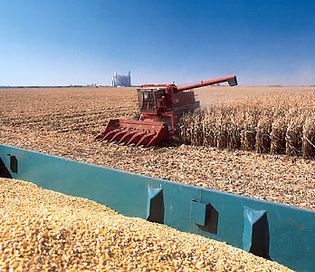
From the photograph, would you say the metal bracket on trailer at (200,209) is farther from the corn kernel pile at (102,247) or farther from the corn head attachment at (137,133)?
the corn head attachment at (137,133)

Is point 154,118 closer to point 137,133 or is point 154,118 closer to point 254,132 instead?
point 137,133

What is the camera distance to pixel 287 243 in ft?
8.29

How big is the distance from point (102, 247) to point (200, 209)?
934mm

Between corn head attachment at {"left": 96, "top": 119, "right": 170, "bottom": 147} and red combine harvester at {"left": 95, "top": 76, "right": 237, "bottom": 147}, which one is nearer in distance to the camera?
corn head attachment at {"left": 96, "top": 119, "right": 170, "bottom": 147}

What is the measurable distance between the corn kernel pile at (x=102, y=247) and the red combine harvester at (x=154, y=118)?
599 cm

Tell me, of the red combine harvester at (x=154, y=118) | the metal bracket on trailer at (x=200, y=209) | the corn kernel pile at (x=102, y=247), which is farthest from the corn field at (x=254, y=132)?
the corn kernel pile at (x=102, y=247)

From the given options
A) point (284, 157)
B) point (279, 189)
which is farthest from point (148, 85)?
point (279, 189)

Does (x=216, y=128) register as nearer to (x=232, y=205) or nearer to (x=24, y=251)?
(x=232, y=205)

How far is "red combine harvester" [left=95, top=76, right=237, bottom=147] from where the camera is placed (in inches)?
344

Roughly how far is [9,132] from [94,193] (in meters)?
8.88

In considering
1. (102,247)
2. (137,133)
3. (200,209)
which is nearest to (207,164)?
(137,133)

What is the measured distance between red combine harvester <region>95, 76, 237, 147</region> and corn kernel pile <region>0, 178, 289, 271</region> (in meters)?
5.99

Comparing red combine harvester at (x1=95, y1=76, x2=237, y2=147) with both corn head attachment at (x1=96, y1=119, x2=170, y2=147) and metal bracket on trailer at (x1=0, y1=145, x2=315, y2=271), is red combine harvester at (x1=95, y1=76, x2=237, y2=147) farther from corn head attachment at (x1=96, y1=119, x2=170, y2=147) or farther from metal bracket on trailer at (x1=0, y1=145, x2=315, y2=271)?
metal bracket on trailer at (x1=0, y1=145, x2=315, y2=271)

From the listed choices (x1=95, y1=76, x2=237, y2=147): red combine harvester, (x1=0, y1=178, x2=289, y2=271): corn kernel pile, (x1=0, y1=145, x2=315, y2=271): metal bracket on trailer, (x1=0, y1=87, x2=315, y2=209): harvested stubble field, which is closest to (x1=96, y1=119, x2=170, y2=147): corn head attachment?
(x1=95, y1=76, x2=237, y2=147): red combine harvester
